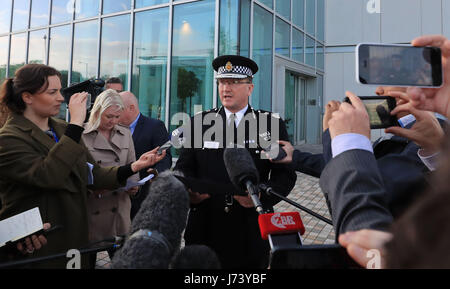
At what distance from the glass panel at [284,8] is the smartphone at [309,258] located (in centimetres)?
980

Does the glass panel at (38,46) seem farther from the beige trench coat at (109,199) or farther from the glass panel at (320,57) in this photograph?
the glass panel at (320,57)

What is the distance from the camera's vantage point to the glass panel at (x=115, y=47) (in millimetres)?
8727

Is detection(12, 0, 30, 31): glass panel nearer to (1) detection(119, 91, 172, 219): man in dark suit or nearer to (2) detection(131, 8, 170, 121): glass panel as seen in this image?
(2) detection(131, 8, 170, 121): glass panel

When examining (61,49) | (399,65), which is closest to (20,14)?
(61,49)

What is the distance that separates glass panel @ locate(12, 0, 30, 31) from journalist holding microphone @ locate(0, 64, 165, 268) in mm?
12095

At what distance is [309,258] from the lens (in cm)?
67

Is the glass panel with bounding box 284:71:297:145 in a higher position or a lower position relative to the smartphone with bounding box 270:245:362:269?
higher

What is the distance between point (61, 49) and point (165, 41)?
175 inches

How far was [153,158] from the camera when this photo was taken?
76.8 inches

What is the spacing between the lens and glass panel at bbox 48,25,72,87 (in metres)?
→ 10.1

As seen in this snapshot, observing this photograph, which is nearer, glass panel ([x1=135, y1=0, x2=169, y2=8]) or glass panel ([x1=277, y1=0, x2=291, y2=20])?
glass panel ([x1=135, y1=0, x2=169, y2=8])

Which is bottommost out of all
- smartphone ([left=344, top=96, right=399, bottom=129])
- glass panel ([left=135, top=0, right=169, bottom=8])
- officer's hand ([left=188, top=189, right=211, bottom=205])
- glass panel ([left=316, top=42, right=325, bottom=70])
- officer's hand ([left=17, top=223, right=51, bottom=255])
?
officer's hand ([left=17, top=223, right=51, bottom=255])

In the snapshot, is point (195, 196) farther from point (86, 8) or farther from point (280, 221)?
point (86, 8)

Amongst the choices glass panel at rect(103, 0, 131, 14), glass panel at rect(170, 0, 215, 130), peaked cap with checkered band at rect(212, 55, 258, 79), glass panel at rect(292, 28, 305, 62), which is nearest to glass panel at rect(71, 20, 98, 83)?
glass panel at rect(103, 0, 131, 14)
